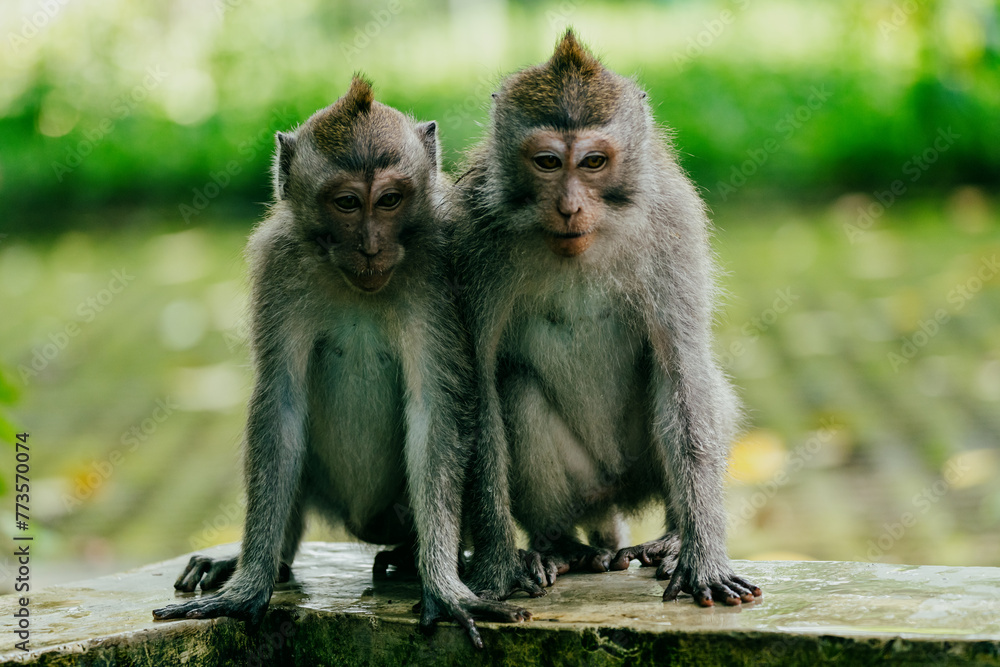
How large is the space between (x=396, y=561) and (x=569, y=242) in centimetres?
209

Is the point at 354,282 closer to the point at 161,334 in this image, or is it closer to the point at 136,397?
the point at 136,397

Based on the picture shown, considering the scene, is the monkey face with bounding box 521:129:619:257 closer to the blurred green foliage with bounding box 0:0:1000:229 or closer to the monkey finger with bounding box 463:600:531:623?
the monkey finger with bounding box 463:600:531:623

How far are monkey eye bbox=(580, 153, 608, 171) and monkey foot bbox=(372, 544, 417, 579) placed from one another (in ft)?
7.42

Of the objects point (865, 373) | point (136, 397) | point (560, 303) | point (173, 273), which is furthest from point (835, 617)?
point (173, 273)

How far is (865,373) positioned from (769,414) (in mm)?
1564

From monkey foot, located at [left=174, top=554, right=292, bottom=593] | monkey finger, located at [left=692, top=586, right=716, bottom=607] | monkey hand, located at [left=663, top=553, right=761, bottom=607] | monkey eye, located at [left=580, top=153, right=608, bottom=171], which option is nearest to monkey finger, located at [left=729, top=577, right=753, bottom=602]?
monkey hand, located at [left=663, top=553, right=761, bottom=607]

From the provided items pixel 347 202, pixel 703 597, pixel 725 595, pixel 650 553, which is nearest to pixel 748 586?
pixel 725 595

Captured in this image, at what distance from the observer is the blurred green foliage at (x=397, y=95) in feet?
60.1

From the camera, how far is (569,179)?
5219 millimetres

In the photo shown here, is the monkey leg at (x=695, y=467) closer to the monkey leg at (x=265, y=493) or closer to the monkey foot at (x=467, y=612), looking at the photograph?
the monkey foot at (x=467, y=612)

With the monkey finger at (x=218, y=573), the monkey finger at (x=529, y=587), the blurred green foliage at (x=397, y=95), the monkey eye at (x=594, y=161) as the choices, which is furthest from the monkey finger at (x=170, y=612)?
the blurred green foliage at (x=397, y=95)

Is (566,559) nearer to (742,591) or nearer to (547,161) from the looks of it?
(742,591)

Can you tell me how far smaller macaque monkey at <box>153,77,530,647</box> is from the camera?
17.5 feet

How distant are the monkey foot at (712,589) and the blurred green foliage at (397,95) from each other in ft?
41.3
